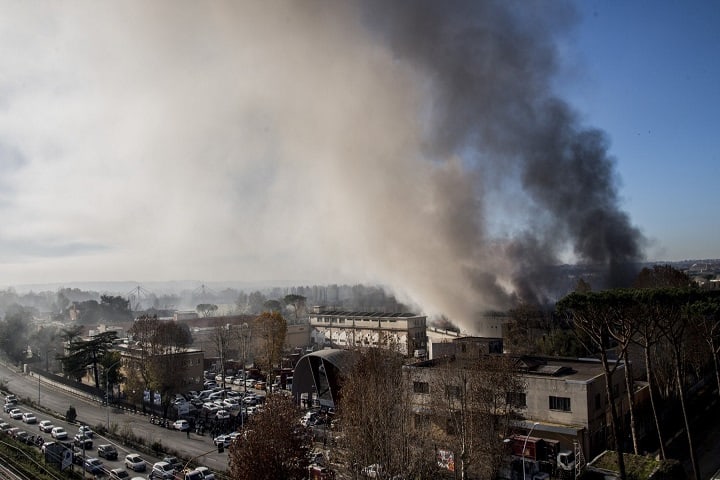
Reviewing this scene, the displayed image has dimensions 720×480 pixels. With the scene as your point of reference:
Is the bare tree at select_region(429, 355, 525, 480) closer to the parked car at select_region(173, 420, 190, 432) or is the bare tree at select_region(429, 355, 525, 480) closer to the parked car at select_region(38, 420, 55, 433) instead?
the parked car at select_region(173, 420, 190, 432)

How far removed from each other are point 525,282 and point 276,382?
24.6 m

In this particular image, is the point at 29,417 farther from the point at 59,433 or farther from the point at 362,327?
the point at 362,327

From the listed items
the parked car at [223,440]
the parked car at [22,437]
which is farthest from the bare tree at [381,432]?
the parked car at [22,437]

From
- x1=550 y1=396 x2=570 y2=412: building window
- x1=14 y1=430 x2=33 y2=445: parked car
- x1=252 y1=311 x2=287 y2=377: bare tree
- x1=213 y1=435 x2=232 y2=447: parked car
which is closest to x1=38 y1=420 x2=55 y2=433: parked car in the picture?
x1=14 y1=430 x2=33 y2=445: parked car

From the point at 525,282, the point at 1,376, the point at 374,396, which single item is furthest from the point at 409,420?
the point at 1,376

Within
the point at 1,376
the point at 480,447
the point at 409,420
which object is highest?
the point at 409,420

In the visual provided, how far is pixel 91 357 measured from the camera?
30.7 m

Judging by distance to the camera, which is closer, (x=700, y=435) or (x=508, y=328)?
(x=700, y=435)

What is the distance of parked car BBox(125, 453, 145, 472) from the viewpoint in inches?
669

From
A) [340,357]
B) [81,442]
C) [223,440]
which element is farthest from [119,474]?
[340,357]

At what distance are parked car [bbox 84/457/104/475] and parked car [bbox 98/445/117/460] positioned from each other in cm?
55

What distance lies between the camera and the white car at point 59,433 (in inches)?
832

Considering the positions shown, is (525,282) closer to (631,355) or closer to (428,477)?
(631,355)

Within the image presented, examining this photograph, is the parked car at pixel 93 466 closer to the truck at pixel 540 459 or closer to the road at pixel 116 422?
the road at pixel 116 422
